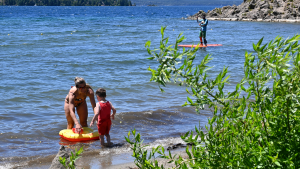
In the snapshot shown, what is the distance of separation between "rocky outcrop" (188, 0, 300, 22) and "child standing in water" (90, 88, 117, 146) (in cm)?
4259

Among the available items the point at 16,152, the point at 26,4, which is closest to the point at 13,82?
the point at 16,152

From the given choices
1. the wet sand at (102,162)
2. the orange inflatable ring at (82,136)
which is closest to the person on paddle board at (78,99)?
the orange inflatable ring at (82,136)

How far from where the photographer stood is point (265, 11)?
160 feet

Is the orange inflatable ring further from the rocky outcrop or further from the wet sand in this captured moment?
the rocky outcrop

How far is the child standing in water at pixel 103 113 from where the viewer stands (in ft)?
19.1

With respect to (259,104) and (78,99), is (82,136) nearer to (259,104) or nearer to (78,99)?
(78,99)

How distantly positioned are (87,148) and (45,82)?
21.6 ft

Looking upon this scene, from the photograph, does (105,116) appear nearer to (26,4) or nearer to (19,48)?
(19,48)

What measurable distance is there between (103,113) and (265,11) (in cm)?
4799

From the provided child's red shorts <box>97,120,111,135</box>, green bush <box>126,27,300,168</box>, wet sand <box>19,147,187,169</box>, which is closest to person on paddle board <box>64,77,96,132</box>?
child's red shorts <box>97,120,111,135</box>

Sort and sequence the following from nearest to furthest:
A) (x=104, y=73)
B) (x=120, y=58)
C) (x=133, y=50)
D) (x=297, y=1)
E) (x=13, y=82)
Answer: (x=13, y=82)
(x=104, y=73)
(x=120, y=58)
(x=133, y=50)
(x=297, y=1)

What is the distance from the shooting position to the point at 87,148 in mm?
6117

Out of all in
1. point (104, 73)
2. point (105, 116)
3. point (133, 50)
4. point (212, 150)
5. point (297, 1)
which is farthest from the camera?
point (297, 1)

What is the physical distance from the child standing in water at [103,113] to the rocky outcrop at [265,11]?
42.6 meters
